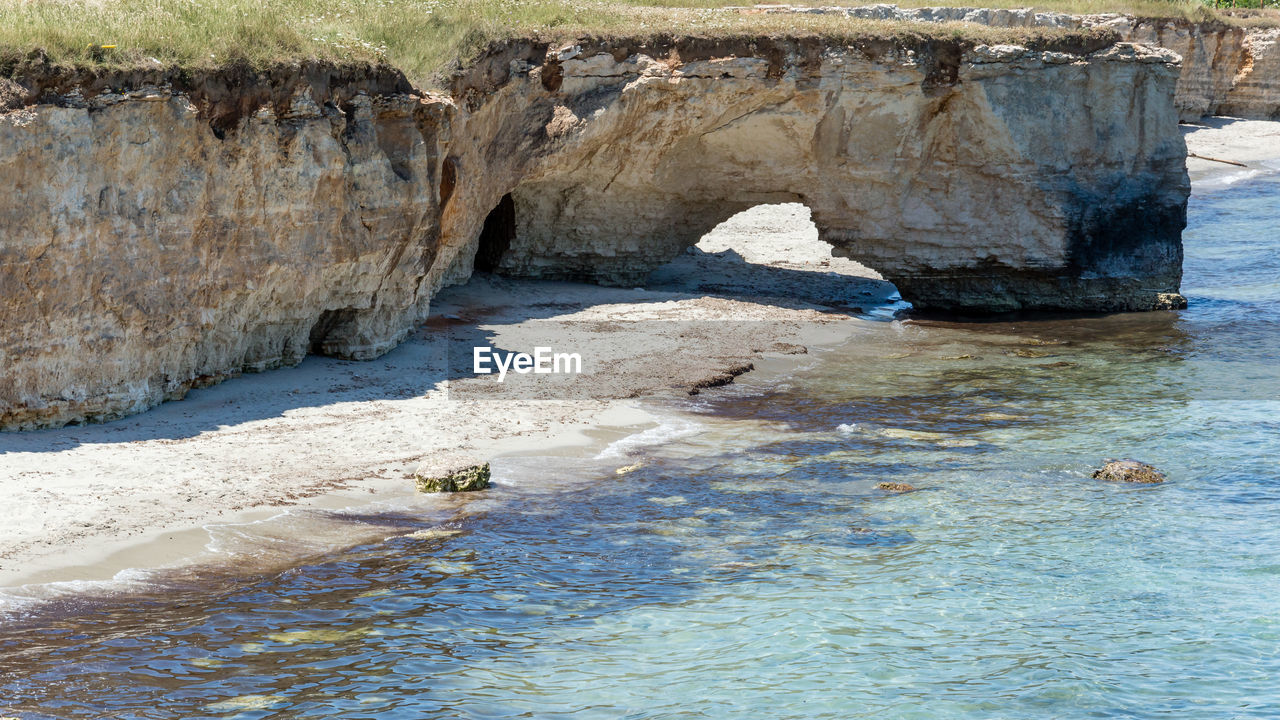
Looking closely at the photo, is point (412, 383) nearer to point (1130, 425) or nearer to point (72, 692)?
point (72, 692)

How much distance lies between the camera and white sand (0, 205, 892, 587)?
9211mm

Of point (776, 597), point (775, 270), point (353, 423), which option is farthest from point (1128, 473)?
point (775, 270)

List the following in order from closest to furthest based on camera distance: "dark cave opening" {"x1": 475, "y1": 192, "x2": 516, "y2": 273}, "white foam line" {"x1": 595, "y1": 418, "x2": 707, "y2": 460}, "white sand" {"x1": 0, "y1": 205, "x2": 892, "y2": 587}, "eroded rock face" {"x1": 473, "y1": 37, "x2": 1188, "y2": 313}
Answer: "white sand" {"x1": 0, "y1": 205, "x2": 892, "y2": 587}, "white foam line" {"x1": 595, "y1": 418, "x2": 707, "y2": 460}, "eroded rock face" {"x1": 473, "y1": 37, "x2": 1188, "y2": 313}, "dark cave opening" {"x1": 475, "y1": 192, "x2": 516, "y2": 273}

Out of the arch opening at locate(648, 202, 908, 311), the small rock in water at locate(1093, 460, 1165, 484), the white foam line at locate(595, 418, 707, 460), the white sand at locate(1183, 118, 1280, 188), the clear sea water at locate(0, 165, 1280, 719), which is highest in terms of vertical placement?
the white sand at locate(1183, 118, 1280, 188)

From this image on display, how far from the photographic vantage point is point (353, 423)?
1241 centimetres

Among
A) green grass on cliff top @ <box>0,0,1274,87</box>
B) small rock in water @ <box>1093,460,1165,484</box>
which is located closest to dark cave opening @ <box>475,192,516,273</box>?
green grass on cliff top @ <box>0,0,1274,87</box>

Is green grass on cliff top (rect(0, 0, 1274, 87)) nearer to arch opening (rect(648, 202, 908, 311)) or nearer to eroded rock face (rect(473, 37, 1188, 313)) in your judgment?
eroded rock face (rect(473, 37, 1188, 313))

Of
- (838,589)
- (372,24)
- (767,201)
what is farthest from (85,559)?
(767,201)

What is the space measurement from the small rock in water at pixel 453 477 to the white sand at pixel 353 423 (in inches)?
7.9

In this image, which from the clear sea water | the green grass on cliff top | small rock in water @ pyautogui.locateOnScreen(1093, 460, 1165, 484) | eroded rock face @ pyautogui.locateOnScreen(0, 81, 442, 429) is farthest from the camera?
small rock in water @ pyautogui.locateOnScreen(1093, 460, 1165, 484)

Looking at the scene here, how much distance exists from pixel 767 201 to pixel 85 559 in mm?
14518

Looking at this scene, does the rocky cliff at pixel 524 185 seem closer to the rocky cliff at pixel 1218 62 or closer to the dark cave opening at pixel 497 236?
the dark cave opening at pixel 497 236

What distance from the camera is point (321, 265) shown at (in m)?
13.6

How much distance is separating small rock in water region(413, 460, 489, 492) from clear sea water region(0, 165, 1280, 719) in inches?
9.4
